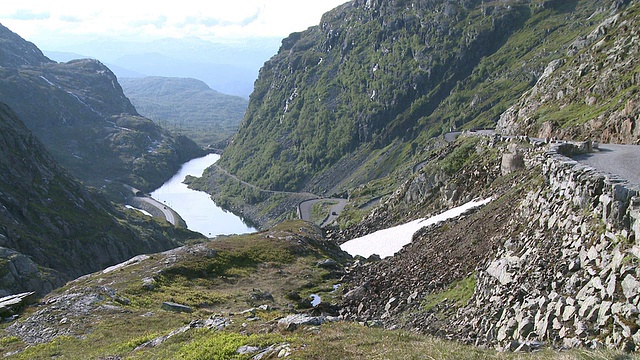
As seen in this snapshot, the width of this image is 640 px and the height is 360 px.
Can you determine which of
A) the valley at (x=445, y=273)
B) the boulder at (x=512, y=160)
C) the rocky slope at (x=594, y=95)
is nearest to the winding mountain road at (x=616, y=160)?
the valley at (x=445, y=273)

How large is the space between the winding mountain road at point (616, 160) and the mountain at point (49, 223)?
60.5 metres

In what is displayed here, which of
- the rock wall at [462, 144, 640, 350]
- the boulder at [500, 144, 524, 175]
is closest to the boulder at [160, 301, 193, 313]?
the rock wall at [462, 144, 640, 350]

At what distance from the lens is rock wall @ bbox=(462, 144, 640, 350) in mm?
18266

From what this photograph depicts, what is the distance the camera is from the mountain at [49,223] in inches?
3435

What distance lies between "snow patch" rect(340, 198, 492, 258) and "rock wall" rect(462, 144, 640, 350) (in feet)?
73.2

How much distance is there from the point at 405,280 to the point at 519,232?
422 inches

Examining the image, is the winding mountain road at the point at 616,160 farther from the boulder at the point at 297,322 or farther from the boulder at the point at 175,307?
the boulder at the point at 175,307

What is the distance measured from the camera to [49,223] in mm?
108250

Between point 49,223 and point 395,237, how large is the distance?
3109 inches

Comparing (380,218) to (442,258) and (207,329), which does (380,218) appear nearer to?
(442,258)

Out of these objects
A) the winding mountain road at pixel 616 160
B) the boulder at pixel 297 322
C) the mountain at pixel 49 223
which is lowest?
the mountain at pixel 49 223

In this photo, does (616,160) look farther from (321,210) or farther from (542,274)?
(321,210)

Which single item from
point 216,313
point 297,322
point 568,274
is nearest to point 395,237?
point 216,313

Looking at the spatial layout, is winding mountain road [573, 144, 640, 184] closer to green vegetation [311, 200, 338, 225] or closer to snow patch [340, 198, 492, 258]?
snow patch [340, 198, 492, 258]
